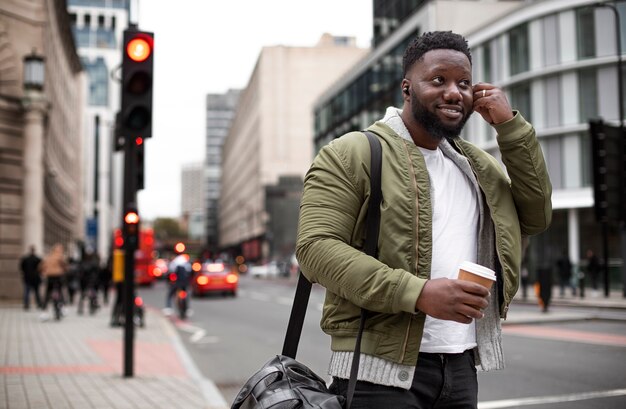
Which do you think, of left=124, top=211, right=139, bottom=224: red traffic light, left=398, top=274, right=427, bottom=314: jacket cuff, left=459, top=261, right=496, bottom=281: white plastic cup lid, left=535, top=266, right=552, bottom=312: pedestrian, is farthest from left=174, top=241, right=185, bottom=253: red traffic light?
left=459, top=261, right=496, bottom=281: white plastic cup lid

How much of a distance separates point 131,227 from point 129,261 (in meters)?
0.68

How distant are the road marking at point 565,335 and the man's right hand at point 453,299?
33.8 ft

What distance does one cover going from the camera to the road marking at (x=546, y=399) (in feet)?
23.8

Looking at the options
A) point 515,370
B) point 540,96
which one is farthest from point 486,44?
point 515,370

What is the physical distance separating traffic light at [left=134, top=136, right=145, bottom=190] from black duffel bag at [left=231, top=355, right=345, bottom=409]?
7.01 meters

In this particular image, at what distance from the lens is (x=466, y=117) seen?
2471mm

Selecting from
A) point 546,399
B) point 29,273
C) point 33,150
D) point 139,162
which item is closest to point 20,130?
point 33,150

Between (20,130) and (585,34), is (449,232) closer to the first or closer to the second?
(20,130)

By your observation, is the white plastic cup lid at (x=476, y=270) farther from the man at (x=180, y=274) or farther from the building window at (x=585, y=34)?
the building window at (x=585, y=34)

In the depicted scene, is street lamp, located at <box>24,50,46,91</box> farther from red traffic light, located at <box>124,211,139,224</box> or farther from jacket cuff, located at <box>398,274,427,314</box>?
jacket cuff, located at <box>398,274,427,314</box>

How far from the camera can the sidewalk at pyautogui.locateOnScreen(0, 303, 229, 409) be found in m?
7.15

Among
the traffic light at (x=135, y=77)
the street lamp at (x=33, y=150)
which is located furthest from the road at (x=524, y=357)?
the street lamp at (x=33, y=150)

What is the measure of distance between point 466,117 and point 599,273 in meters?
29.6

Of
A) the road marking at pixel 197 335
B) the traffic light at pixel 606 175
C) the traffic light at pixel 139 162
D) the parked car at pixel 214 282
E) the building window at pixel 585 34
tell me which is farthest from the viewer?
the building window at pixel 585 34
